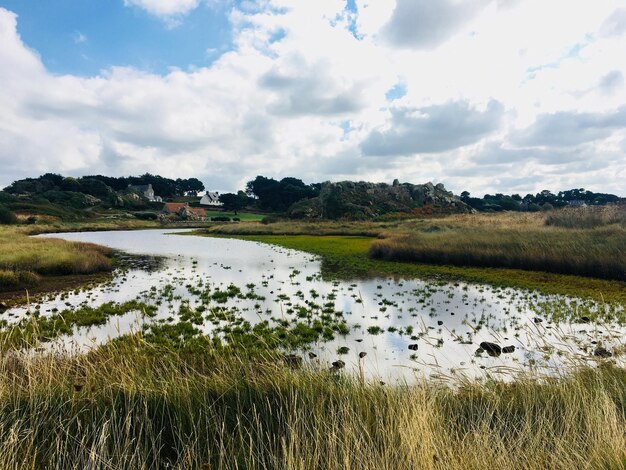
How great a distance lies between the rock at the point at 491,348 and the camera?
1018cm

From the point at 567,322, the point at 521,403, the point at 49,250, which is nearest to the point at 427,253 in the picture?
the point at 567,322

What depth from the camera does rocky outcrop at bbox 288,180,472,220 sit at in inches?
3885

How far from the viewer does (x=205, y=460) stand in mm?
4723

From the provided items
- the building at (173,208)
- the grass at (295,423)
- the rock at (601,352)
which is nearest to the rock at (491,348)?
the rock at (601,352)

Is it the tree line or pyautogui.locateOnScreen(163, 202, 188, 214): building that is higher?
the tree line

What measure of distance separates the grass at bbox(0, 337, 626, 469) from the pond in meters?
0.98

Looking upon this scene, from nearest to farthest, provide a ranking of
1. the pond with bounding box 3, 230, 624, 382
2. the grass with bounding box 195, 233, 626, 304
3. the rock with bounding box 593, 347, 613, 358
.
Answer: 1. the rock with bounding box 593, 347, 613, 358
2. the pond with bounding box 3, 230, 624, 382
3. the grass with bounding box 195, 233, 626, 304

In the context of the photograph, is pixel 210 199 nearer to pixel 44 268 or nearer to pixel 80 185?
pixel 80 185

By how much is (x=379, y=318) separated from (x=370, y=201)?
93.4m

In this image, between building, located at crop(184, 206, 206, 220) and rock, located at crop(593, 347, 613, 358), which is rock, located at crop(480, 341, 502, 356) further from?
building, located at crop(184, 206, 206, 220)

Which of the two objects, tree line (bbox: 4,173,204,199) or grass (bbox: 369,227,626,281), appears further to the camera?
tree line (bbox: 4,173,204,199)

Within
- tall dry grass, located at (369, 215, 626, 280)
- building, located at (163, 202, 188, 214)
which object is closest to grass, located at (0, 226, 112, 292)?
tall dry grass, located at (369, 215, 626, 280)

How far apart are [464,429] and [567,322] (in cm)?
1015

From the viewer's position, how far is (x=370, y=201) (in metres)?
106
